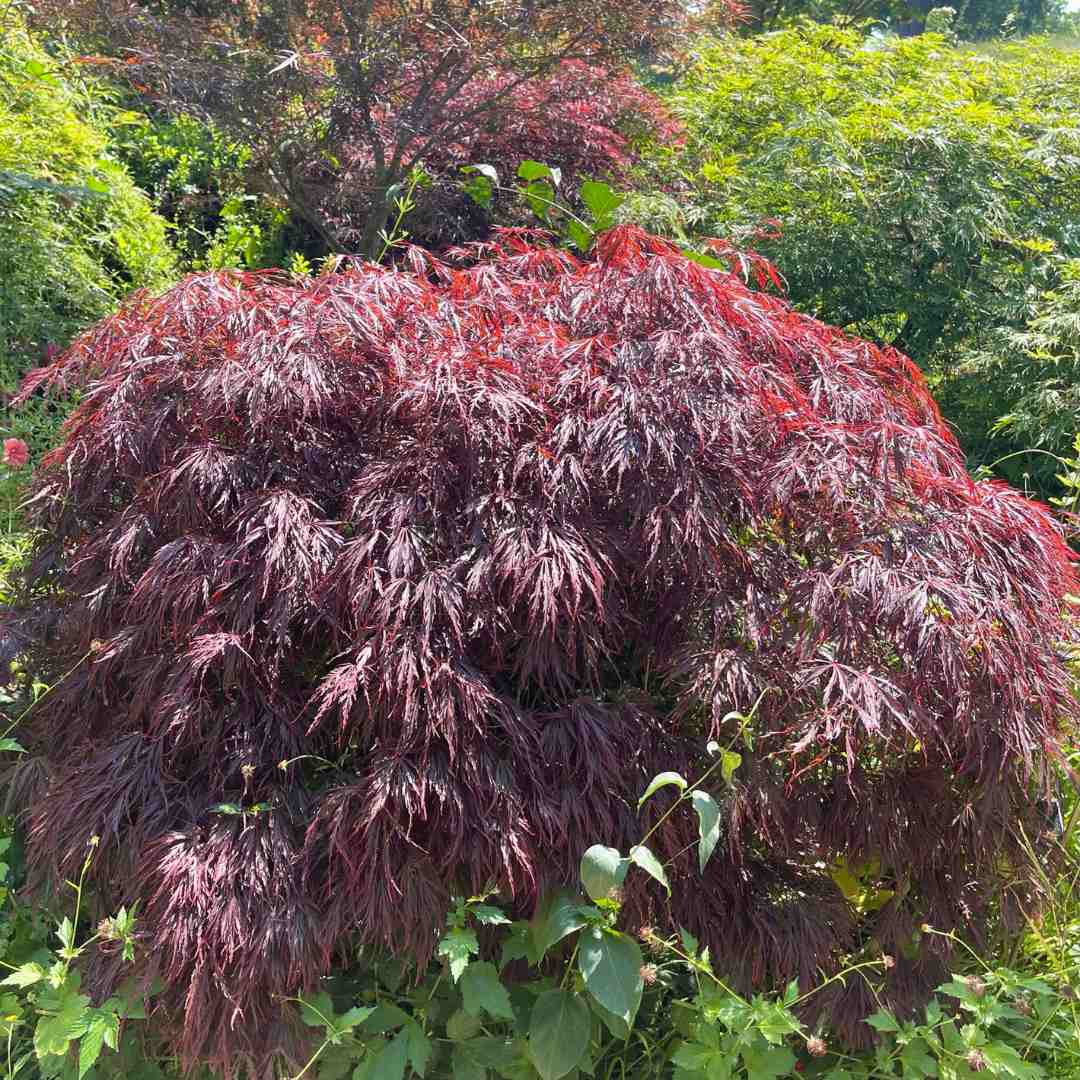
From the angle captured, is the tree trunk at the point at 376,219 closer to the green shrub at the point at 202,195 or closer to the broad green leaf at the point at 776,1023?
the green shrub at the point at 202,195

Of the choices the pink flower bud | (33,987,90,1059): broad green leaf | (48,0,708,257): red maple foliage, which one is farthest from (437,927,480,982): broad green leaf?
(48,0,708,257): red maple foliage

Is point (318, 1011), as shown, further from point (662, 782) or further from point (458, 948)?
point (662, 782)

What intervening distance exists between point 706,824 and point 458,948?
0.50 metres

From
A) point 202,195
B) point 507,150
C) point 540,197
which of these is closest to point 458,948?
point 540,197

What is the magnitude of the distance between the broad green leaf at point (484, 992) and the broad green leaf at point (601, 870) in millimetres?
311

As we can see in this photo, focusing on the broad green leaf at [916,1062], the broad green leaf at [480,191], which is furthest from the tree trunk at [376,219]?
the broad green leaf at [916,1062]

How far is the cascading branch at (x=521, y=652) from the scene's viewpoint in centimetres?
190

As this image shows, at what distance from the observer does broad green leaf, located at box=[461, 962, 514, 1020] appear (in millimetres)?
1953

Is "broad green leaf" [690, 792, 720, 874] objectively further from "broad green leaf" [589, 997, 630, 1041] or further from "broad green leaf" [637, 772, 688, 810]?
"broad green leaf" [589, 997, 630, 1041]

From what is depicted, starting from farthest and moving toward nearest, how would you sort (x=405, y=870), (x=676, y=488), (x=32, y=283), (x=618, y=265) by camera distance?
(x=32, y=283)
(x=618, y=265)
(x=676, y=488)
(x=405, y=870)

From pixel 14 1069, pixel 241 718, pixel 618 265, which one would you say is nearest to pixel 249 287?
pixel 618 265

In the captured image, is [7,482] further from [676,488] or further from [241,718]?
[676,488]

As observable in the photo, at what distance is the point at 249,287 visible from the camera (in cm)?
274

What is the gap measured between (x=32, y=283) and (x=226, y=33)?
144 cm
